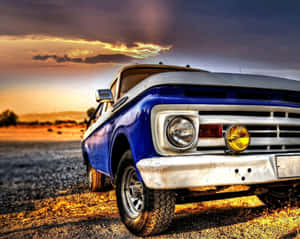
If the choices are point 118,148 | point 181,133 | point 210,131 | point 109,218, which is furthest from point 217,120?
point 109,218

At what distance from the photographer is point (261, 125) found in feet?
7.79

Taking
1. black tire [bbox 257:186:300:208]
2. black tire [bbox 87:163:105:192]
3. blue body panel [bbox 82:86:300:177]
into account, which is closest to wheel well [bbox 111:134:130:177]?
blue body panel [bbox 82:86:300:177]

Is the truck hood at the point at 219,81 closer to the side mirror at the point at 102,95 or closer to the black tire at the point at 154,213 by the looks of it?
the black tire at the point at 154,213

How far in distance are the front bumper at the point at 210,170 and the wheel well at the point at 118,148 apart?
2.36ft

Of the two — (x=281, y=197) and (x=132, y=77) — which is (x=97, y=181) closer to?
(x=132, y=77)

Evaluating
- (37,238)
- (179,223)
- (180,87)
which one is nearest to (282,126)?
(180,87)

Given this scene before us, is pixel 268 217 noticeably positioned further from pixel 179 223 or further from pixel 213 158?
pixel 213 158

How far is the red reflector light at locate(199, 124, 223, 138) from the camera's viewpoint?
2223 millimetres

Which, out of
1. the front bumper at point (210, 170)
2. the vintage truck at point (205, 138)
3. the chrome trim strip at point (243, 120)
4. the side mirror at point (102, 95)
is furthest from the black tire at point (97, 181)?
the chrome trim strip at point (243, 120)

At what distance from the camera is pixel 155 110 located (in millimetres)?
2172

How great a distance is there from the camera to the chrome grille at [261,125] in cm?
224

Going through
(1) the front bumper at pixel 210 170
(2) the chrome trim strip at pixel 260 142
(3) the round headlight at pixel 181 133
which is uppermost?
(3) the round headlight at pixel 181 133

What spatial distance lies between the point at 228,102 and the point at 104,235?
1.74 m

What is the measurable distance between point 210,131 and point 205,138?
7 cm
